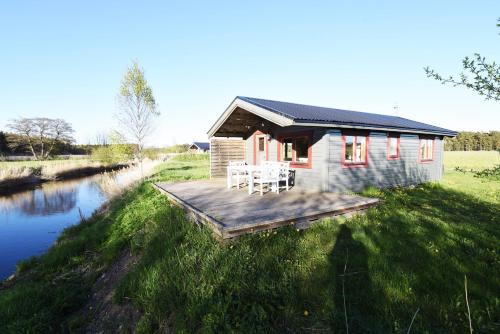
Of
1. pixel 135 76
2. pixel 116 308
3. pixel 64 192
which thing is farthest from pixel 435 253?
pixel 64 192

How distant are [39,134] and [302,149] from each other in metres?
44.2

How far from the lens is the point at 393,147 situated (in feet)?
33.7

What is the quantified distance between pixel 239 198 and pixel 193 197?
132cm

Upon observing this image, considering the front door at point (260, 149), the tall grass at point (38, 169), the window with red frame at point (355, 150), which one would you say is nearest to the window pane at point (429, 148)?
the window with red frame at point (355, 150)

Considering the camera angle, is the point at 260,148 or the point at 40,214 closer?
the point at 260,148

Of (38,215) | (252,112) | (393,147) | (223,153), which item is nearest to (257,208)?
(252,112)

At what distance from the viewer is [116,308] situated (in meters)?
3.94

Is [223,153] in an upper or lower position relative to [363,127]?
lower

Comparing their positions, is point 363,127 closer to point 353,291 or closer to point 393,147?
point 393,147

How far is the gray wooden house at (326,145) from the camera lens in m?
8.03

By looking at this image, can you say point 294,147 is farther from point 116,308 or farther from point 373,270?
point 116,308

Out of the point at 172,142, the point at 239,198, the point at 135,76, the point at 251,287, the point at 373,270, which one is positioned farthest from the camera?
the point at 172,142

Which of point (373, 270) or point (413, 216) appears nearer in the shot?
point (373, 270)

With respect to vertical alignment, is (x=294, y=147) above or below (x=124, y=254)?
above
